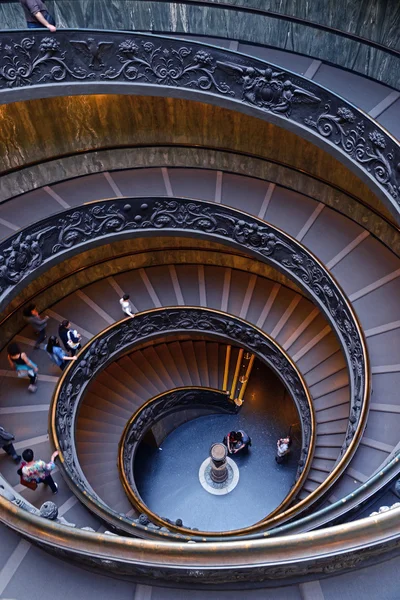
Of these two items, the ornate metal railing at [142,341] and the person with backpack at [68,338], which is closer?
the ornate metal railing at [142,341]

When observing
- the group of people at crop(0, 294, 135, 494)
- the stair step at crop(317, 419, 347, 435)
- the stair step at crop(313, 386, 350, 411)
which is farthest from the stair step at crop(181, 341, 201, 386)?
the stair step at crop(317, 419, 347, 435)

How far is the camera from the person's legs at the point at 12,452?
8820 millimetres

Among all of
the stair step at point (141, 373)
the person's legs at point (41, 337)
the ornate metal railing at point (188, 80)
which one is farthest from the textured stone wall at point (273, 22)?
the stair step at point (141, 373)

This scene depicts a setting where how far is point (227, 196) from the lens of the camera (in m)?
11.7

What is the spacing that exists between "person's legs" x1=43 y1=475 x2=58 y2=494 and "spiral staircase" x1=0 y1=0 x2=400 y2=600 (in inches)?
9.3

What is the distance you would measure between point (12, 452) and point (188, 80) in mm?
8113

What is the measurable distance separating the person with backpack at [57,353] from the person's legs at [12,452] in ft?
7.02

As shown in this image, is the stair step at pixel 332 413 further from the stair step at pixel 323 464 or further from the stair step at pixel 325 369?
the stair step at pixel 323 464

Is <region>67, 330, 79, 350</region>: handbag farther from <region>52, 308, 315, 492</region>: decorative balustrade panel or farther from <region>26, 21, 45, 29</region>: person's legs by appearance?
<region>26, 21, 45, 29</region>: person's legs

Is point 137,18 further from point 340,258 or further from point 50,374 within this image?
point 50,374

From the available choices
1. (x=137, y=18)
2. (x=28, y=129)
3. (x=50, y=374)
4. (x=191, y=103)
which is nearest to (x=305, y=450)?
(x=50, y=374)

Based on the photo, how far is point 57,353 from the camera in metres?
10.4

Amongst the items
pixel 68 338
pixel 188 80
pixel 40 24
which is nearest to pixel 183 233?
pixel 188 80

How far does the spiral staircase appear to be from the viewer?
28.5ft
